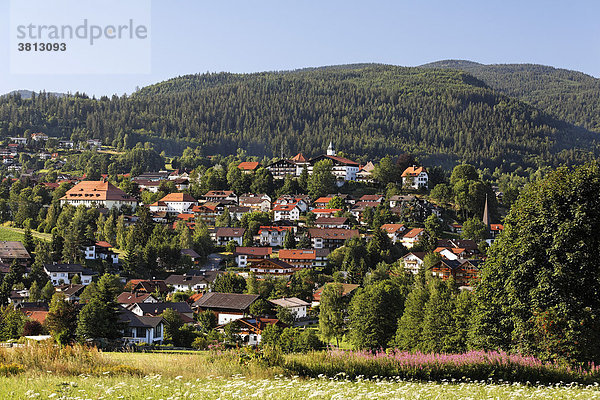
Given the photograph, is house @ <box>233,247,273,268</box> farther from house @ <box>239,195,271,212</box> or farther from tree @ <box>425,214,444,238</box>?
tree @ <box>425,214,444,238</box>

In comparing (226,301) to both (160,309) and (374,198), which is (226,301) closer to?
(160,309)

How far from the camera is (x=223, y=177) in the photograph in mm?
96750

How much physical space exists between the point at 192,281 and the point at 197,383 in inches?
2064

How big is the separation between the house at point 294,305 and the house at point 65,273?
2005cm

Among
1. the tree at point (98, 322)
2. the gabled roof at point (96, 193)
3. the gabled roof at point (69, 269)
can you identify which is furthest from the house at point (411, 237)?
the tree at point (98, 322)

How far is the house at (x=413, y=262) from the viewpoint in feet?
217

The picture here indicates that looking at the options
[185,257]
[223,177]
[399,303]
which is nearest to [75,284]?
[185,257]

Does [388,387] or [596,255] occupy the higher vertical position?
[596,255]

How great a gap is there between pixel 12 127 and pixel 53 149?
80.1 ft

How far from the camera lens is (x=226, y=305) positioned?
5053 centimetres

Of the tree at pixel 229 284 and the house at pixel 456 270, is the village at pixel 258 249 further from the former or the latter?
the tree at pixel 229 284

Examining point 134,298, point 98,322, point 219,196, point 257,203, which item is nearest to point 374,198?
point 257,203

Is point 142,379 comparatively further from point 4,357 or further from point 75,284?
point 75,284

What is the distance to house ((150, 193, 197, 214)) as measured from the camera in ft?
293
